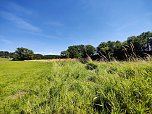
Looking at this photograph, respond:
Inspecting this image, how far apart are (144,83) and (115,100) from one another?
0.65 metres

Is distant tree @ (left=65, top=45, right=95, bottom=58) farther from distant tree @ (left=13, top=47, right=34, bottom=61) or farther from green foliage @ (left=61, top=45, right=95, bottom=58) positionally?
distant tree @ (left=13, top=47, right=34, bottom=61)

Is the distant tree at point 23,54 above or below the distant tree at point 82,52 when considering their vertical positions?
above

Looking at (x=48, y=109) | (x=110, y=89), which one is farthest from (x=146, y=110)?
(x=48, y=109)

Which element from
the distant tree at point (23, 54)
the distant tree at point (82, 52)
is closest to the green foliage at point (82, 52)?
the distant tree at point (82, 52)

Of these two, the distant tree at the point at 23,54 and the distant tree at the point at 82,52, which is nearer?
the distant tree at the point at 82,52

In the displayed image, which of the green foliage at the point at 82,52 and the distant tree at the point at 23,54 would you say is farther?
the distant tree at the point at 23,54

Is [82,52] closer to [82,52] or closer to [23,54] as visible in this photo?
[82,52]

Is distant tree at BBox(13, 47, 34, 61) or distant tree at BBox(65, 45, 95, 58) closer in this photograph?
distant tree at BBox(65, 45, 95, 58)

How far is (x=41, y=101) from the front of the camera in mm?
5086

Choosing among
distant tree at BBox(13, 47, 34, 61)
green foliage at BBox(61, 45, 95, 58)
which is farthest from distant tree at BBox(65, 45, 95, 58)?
distant tree at BBox(13, 47, 34, 61)

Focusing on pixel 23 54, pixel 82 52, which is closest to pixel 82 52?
pixel 82 52

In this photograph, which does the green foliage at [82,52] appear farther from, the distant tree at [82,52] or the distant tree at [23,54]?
the distant tree at [23,54]

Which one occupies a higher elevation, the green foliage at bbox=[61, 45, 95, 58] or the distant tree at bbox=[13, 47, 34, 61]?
the distant tree at bbox=[13, 47, 34, 61]

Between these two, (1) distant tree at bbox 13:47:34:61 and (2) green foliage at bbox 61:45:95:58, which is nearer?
(2) green foliage at bbox 61:45:95:58
